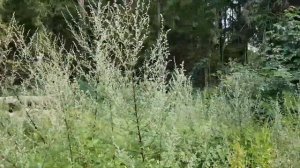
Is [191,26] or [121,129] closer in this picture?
[121,129]

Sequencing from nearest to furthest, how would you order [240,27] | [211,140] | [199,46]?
[211,140]
[240,27]
[199,46]

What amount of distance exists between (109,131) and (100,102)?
1.91 ft

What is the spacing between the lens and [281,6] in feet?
31.4

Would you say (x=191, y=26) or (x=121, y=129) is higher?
(x=121, y=129)

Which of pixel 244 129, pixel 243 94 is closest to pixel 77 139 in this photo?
pixel 244 129

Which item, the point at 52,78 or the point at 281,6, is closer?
the point at 52,78

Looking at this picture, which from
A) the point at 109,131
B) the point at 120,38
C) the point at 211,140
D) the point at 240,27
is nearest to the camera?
the point at 120,38

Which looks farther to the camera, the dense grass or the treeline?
the treeline

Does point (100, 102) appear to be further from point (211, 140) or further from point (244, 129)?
point (244, 129)

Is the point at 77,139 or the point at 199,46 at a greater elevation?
the point at 77,139

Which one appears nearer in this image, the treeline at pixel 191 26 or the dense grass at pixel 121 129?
the dense grass at pixel 121 129

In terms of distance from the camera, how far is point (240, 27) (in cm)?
1770

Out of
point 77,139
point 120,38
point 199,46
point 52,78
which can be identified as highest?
point 120,38

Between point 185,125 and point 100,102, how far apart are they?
759mm
